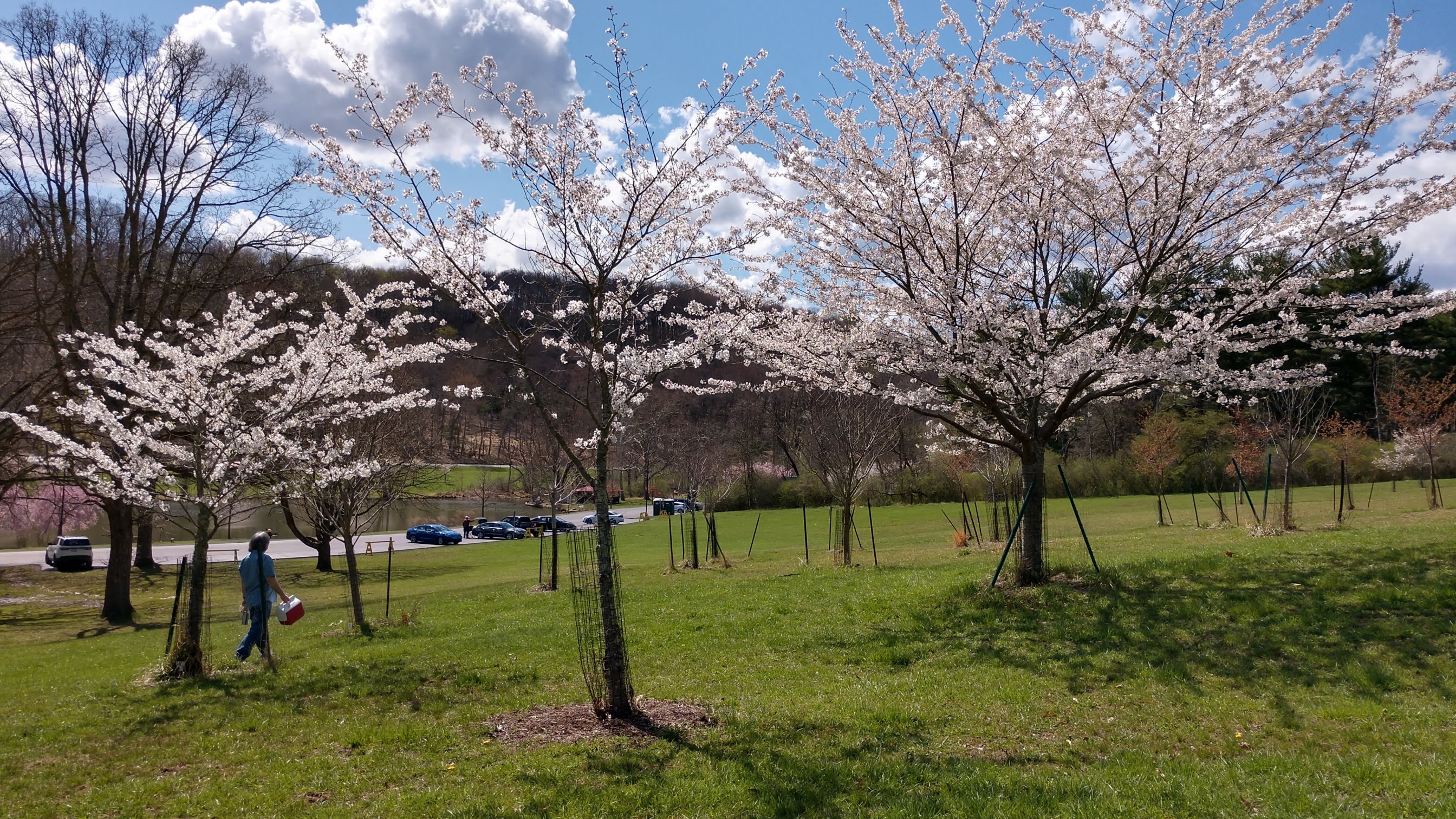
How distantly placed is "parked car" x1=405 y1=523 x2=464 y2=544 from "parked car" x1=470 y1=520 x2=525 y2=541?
10.1ft

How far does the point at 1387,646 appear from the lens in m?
6.34

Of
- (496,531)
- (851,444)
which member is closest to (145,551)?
(496,531)

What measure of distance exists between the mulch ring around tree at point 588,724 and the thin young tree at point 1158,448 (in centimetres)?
2079

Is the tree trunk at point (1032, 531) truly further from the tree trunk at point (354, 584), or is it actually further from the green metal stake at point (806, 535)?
the tree trunk at point (354, 584)

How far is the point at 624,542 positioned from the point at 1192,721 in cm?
2917

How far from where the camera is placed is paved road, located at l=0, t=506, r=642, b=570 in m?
29.7

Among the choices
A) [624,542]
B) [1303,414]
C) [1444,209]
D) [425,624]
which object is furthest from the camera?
[624,542]

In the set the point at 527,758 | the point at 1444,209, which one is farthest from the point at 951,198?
the point at 527,758

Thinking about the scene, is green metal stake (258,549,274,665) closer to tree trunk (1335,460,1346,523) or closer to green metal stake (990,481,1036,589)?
green metal stake (990,481,1036,589)

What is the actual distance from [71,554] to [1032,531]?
104 feet

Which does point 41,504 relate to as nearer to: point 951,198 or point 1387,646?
Result: point 951,198

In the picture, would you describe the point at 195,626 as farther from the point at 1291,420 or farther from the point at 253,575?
the point at 1291,420

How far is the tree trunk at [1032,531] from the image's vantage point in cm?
963

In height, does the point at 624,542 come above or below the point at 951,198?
below
